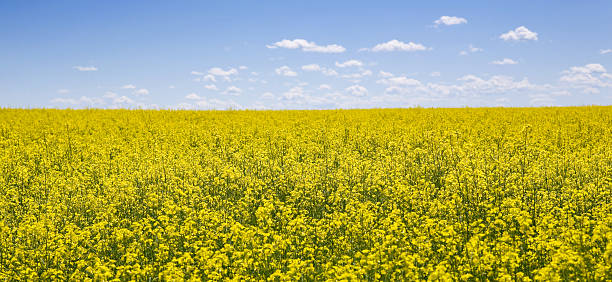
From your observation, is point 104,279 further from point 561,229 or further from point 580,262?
point 561,229

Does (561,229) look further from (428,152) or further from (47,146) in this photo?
(47,146)

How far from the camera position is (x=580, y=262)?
20.7 ft

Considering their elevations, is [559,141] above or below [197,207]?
above

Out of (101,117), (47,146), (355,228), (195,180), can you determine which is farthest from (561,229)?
(101,117)

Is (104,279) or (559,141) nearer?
(104,279)

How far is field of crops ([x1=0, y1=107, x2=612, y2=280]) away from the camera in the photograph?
24.2 feet

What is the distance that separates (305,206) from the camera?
448 inches

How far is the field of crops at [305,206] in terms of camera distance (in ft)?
24.2

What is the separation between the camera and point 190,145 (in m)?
21.4

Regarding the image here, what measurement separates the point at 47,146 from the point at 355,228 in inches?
743

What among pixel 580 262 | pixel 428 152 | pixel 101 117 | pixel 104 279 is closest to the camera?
pixel 580 262

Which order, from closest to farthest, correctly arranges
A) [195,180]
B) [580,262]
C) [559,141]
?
[580,262], [195,180], [559,141]

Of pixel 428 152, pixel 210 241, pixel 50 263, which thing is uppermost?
pixel 428 152

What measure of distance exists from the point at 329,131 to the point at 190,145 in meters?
7.69
